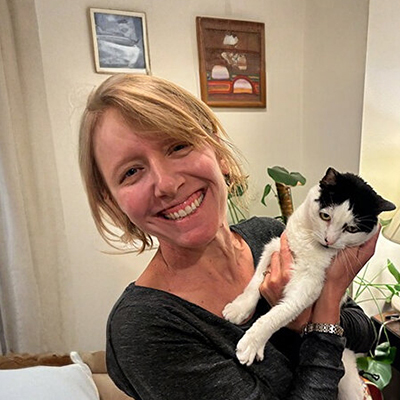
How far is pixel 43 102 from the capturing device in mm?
1479

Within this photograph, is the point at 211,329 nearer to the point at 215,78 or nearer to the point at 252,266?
the point at 252,266

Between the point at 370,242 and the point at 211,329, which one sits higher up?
the point at 370,242

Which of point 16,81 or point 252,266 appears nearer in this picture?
point 252,266

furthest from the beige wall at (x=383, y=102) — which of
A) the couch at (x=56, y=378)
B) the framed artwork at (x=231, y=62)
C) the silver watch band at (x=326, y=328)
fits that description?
the couch at (x=56, y=378)

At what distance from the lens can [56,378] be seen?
3.92ft

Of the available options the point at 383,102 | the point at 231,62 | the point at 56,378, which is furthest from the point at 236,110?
the point at 56,378

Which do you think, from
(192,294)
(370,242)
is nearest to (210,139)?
(192,294)

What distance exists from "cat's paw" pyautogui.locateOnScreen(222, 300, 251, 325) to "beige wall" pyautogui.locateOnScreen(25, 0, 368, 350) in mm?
1208

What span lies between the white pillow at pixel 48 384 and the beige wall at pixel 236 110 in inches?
19.9

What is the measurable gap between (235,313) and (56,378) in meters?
0.91

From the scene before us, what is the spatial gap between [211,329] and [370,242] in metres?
0.44

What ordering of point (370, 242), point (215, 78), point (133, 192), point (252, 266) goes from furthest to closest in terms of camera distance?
point (215, 78), point (252, 266), point (370, 242), point (133, 192)

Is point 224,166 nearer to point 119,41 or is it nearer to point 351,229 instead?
point 351,229

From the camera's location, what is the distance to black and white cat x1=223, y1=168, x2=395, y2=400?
0.68 meters
